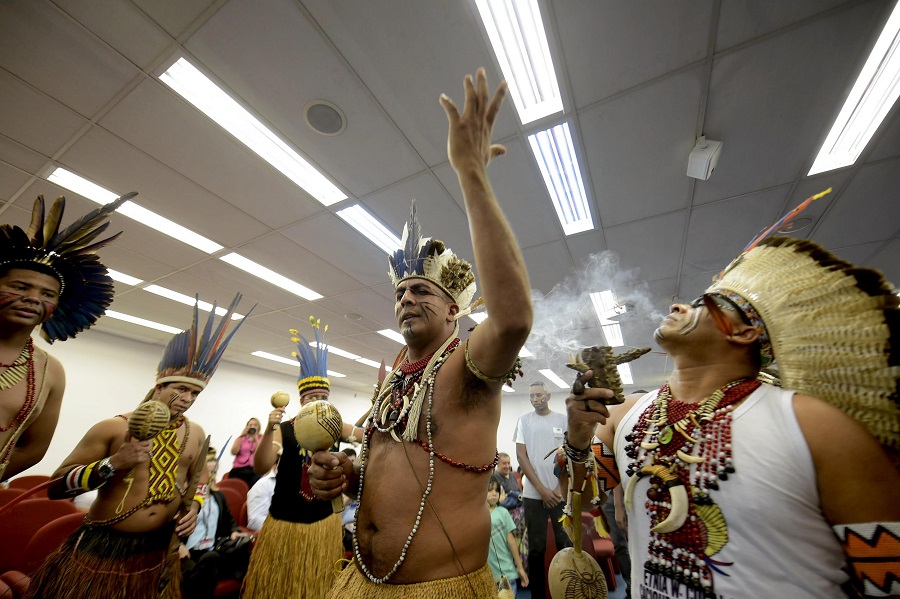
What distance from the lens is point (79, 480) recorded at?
6.17 feet

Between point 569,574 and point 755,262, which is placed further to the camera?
point 569,574

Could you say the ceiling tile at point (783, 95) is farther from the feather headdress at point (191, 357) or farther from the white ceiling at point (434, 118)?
the feather headdress at point (191, 357)

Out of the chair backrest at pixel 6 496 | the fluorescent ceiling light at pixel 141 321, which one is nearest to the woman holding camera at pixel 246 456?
the chair backrest at pixel 6 496

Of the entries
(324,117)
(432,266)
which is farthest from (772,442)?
(324,117)

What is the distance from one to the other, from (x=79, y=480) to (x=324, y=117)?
282 centimetres

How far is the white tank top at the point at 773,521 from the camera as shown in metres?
0.80

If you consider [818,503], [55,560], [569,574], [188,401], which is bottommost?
[55,560]

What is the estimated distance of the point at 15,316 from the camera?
5.28 feet

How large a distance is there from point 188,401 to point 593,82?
374 cm

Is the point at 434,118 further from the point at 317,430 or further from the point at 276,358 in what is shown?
the point at 276,358

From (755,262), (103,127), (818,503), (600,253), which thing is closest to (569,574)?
(818,503)

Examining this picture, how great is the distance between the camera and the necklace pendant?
1.11 meters

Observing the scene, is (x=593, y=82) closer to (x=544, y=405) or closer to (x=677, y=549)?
(x=677, y=549)

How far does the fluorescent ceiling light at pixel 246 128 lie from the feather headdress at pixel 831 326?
3325 mm
